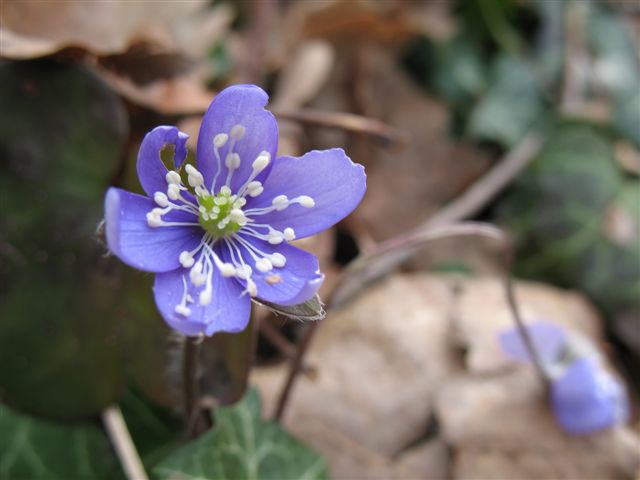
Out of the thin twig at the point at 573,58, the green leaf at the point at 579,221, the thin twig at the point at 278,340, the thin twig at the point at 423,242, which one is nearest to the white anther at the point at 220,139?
the thin twig at the point at 423,242

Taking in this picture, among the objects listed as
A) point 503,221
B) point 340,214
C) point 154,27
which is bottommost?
point 503,221

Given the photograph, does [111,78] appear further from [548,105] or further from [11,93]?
[548,105]

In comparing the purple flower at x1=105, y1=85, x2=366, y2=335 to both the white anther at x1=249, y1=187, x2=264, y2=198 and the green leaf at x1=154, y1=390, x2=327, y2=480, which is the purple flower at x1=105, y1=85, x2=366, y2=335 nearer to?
the white anther at x1=249, y1=187, x2=264, y2=198

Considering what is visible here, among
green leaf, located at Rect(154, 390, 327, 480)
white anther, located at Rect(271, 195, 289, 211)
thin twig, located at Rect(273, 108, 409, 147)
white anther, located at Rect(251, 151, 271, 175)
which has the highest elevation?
white anther, located at Rect(251, 151, 271, 175)

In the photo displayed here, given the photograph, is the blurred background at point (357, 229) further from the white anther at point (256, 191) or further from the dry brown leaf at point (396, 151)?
the white anther at point (256, 191)

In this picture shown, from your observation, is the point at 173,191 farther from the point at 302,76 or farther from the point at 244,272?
the point at 302,76

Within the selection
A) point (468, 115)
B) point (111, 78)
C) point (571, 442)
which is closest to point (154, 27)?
point (111, 78)

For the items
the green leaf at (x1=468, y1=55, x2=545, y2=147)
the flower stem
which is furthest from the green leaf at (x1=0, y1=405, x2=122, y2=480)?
the green leaf at (x1=468, y1=55, x2=545, y2=147)
